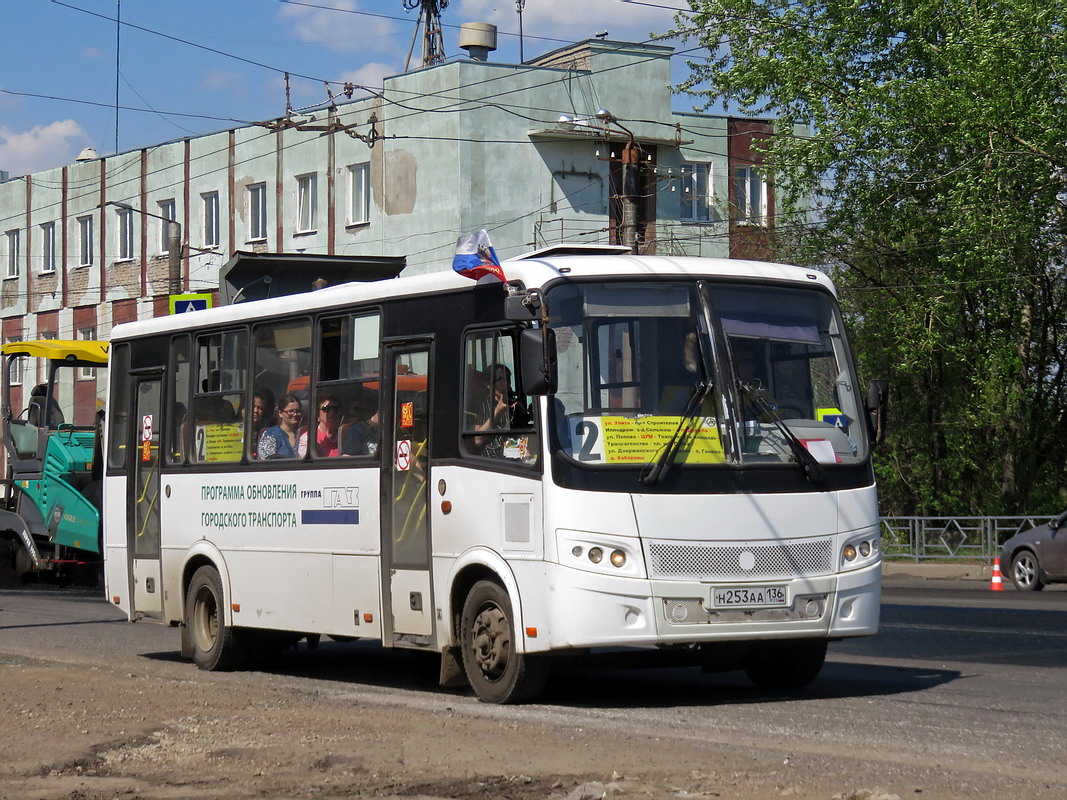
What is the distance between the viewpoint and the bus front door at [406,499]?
11.4 meters

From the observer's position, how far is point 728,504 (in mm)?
10266

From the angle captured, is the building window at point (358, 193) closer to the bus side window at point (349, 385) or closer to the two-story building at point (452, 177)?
the two-story building at point (452, 177)

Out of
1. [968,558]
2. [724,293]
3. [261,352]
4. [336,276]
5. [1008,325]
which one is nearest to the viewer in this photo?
[724,293]

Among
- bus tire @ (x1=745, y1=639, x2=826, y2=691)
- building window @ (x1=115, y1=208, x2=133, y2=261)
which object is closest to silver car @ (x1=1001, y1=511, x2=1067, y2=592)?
bus tire @ (x1=745, y1=639, x2=826, y2=691)

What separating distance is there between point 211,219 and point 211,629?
38.4 meters

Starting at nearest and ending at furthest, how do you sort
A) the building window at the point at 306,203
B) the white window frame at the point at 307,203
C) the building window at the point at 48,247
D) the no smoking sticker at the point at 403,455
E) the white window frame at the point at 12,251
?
1. the no smoking sticker at the point at 403,455
2. the white window frame at the point at 307,203
3. the building window at the point at 306,203
4. the building window at the point at 48,247
5. the white window frame at the point at 12,251

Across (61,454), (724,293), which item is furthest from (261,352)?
(61,454)

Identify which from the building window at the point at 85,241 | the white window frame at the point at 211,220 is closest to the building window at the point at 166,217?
the white window frame at the point at 211,220

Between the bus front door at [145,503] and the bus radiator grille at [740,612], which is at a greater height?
the bus front door at [145,503]

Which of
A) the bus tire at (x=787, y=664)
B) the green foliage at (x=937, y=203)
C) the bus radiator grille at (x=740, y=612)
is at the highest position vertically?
the green foliage at (x=937, y=203)

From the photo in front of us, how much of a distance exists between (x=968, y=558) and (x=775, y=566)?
22608 mm

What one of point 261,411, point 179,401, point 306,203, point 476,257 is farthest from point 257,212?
point 476,257

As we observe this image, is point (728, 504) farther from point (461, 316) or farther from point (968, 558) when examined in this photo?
point (968, 558)

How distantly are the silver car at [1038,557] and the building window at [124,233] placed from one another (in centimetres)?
3625
